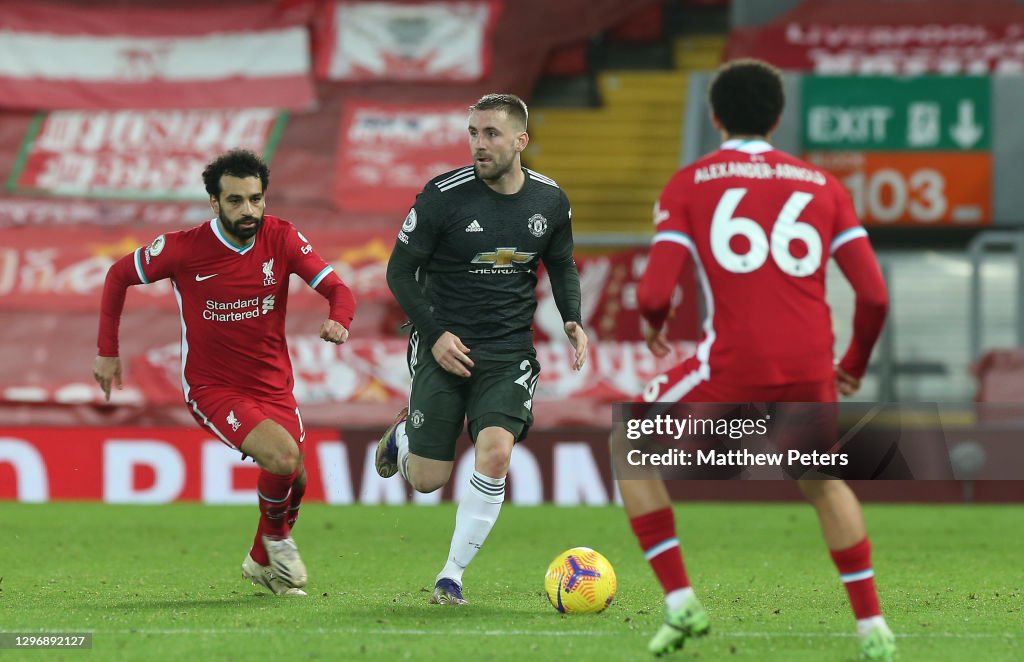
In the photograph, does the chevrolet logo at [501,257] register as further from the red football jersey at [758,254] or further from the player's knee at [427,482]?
the red football jersey at [758,254]

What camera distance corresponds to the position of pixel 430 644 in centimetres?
550

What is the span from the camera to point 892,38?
19.2 m

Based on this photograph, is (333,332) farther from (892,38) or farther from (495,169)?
(892,38)

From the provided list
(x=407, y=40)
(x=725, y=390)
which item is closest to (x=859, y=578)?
(x=725, y=390)

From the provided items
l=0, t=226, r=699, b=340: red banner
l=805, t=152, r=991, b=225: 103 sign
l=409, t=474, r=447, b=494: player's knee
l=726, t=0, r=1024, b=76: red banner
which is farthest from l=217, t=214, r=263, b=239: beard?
l=726, t=0, r=1024, b=76: red banner

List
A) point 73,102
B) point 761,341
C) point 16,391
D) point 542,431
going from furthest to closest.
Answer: point 73,102, point 16,391, point 542,431, point 761,341

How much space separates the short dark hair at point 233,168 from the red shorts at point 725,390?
8.05 feet

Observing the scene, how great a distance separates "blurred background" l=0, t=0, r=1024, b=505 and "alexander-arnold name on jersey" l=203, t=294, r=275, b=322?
357 cm

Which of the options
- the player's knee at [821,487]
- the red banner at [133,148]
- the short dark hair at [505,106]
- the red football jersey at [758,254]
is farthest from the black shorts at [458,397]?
the red banner at [133,148]

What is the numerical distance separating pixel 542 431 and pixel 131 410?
3263 millimetres

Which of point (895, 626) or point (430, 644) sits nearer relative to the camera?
point (430, 644)

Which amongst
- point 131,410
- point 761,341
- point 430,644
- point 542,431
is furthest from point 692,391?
point 131,410

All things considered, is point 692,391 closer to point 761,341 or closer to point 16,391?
point 761,341

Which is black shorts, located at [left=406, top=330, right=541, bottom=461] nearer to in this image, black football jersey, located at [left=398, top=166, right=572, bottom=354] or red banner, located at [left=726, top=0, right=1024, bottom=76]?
black football jersey, located at [left=398, top=166, right=572, bottom=354]
